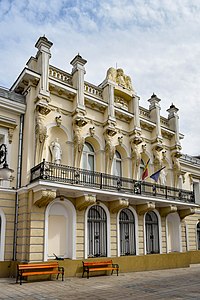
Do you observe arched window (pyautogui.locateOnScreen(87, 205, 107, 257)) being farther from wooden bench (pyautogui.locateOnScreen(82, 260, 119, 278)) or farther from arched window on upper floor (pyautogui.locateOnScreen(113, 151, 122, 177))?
arched window on upper floor (pyautogui.locateOnScreen(113, 151, 122, 177))

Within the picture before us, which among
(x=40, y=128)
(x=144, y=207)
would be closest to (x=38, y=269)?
(x=40, y=128)

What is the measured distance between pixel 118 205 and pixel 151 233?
14.1 feet

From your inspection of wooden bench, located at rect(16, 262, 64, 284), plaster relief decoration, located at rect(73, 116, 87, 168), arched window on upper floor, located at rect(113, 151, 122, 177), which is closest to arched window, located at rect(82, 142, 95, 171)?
plaster relief decoration, located at rect(73, 116, 87, 168)

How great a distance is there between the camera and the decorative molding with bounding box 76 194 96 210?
14.6m

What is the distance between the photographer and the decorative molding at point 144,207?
1763 centimetres

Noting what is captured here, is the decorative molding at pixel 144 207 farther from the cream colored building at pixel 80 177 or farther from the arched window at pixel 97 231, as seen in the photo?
the arched window at pixel 97 231

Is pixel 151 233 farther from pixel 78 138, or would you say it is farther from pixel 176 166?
pixel 78 138

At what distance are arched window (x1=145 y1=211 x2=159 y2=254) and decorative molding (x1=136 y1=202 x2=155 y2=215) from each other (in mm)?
1209

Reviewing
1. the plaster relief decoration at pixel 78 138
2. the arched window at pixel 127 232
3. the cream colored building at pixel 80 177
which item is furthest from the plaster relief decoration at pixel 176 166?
the plaster relief decoration at pixel 78 138

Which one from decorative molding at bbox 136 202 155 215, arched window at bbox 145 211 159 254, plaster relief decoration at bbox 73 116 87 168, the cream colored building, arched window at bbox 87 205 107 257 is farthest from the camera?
arched window at bbox 145 211 159 254

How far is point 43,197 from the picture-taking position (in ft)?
43.2

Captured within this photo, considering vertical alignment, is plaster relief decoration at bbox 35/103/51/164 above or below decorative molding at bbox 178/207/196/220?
above

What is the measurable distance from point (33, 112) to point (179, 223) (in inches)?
502

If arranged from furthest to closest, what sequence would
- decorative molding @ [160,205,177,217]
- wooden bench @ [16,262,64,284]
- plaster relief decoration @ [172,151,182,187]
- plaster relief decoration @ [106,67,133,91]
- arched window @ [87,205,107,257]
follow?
1. plaster relief decoration @ [172,151,182,187]
2. plaster relief decoration @ [106,67,133,91]
3. decorative molding @ [160,205,177,217]
4. arched window @ [87,205,107,257]
5. wooden bench @ [16,262,64,284]
